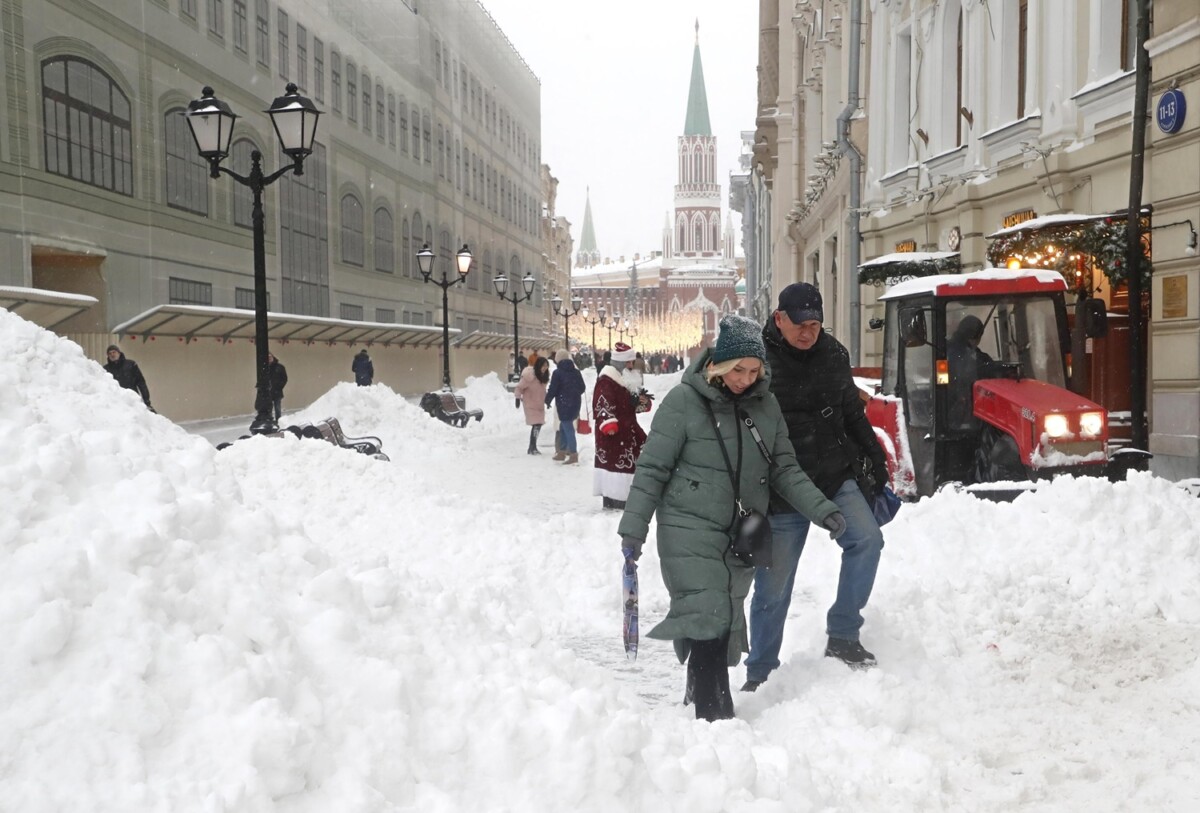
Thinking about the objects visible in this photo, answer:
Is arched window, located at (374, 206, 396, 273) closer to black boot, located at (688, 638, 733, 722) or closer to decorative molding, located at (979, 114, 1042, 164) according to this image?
decorative molding, located at (979, 114, 1042, 164)

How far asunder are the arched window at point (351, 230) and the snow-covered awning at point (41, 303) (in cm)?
1960

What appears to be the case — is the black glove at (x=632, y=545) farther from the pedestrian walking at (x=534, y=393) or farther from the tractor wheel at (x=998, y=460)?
the pedestrian walking at (x=534, y=393)

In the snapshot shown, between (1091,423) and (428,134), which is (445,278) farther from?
(428,134)

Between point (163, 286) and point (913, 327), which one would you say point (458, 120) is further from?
point (913, 327)

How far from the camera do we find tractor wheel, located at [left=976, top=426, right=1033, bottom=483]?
29.3 feet

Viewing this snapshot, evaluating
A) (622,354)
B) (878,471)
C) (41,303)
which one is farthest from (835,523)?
(41,303)

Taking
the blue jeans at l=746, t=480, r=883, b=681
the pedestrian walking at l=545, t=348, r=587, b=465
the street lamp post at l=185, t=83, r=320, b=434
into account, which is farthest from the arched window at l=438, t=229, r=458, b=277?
the blue jeans at l=746, t=480, r=883, b=681

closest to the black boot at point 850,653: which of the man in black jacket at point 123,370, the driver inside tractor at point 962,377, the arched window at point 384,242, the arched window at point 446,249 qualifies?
the driver inside tractor at point 962,377

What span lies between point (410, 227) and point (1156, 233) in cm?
3775

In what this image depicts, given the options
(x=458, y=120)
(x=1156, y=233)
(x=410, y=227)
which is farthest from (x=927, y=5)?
(x=458, y=120)

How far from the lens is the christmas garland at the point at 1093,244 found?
11.6m

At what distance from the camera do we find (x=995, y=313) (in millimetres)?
9352

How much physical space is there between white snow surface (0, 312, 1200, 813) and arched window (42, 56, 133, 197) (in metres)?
18.0

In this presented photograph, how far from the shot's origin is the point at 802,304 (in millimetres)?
4945
